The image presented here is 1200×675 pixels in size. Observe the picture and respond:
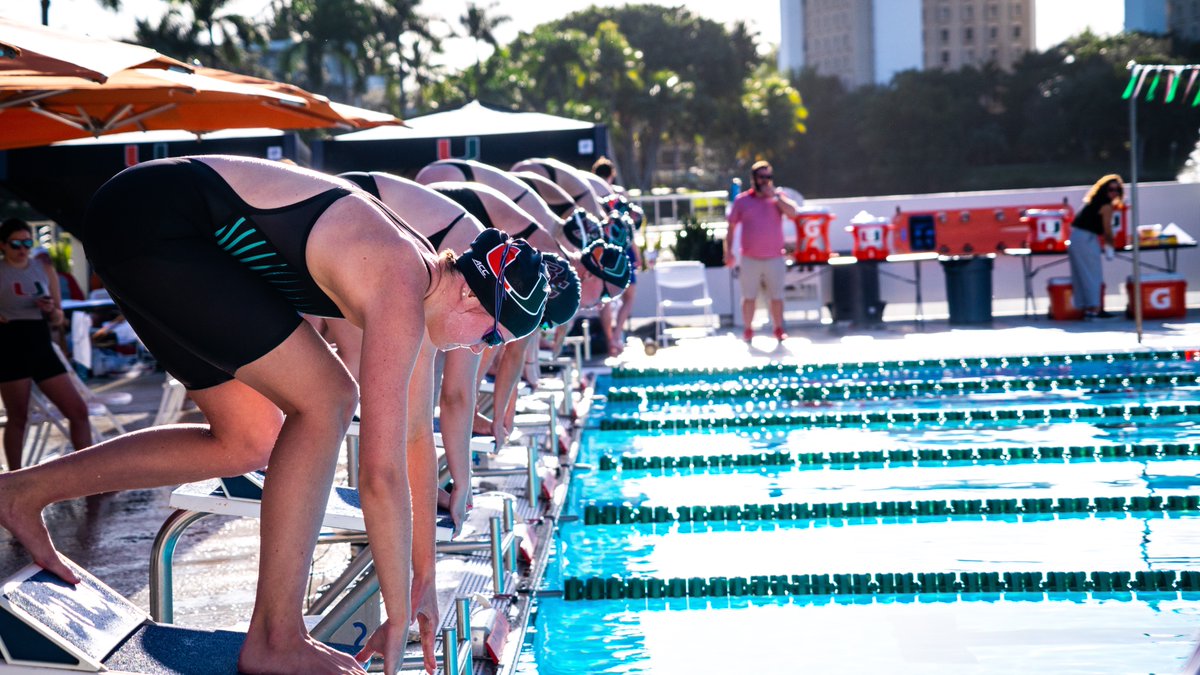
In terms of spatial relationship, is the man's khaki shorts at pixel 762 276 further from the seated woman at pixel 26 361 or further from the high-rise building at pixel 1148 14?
the high-rise building at pixel 1148 14

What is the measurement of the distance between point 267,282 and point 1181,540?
4424mm

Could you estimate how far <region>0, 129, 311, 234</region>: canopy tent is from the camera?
1232 cm

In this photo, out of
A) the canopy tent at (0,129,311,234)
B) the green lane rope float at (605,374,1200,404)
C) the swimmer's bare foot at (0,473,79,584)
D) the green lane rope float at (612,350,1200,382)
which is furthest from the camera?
the canopy tent at (0,129,311,234)

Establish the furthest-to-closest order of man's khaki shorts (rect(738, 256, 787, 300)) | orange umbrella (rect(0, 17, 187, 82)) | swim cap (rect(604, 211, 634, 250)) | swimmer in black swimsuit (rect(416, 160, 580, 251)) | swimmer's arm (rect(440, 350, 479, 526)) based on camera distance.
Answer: man's khaki shorts (rect(738, 256, 787, 300))
swim cap (rect(604, 211, 634, 250))
swimmer in black swimsuit (rect(416, 160, 580, 251))
orange umbrella (rect(0, 17, 187, 82))
swimmer's arm (rect(440, 350, 479, 526))

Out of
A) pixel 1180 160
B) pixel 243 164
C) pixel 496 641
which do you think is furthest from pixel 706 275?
pixel 1180 160

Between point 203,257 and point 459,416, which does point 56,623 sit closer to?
point 203,257

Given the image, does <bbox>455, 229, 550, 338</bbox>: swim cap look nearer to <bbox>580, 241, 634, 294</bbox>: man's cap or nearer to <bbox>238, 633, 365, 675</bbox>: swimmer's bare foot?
<bbox>238, 633, 365, 675</bbox>: swimmer's bare foot

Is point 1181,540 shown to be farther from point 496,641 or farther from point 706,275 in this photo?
point 706,275

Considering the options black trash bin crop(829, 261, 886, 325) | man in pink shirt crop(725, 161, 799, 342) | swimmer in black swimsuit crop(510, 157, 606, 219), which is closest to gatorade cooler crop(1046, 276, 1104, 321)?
black trash bin crop(829, 261, 886, 325)

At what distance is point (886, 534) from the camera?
5.94 metres

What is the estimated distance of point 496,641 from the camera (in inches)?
152

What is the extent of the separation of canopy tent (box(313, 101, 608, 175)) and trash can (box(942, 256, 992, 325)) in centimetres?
432

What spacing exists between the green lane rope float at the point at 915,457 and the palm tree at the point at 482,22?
143 feet

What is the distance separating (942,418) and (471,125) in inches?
233
